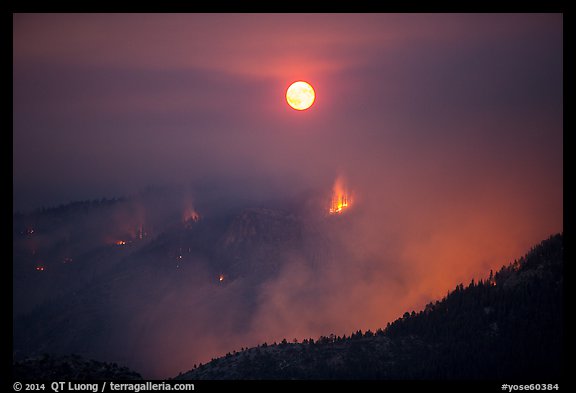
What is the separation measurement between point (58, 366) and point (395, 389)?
89661mm

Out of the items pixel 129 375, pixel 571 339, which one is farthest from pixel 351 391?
pixel 129 375

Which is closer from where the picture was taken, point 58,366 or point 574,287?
point 574,287

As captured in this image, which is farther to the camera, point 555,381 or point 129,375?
point 129,375

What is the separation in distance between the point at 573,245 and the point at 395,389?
37.3 meters

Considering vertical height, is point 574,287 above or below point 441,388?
above

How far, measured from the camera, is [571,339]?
112000mm

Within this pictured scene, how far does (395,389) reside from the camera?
108m
